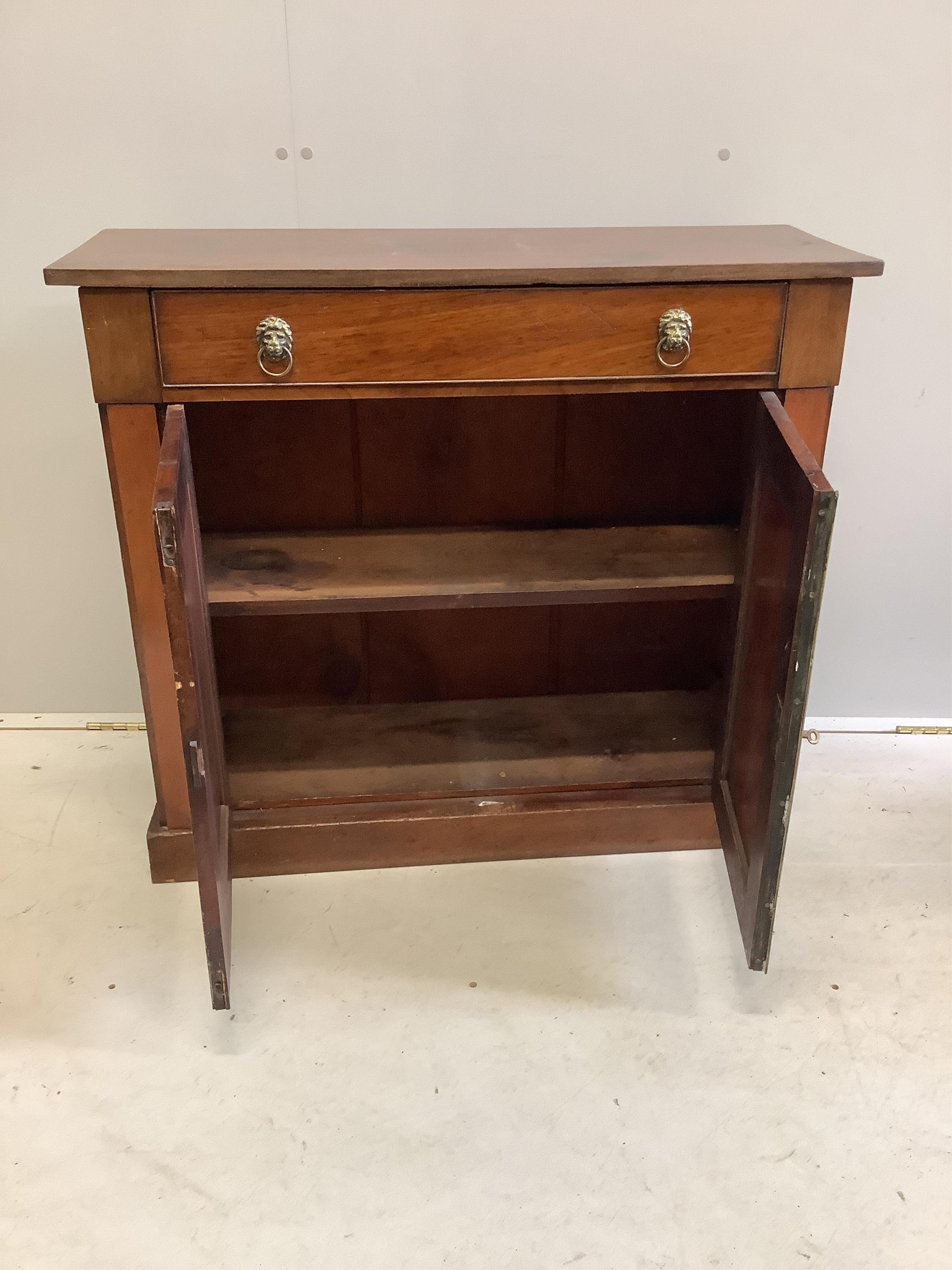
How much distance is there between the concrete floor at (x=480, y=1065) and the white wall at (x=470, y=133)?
0.85 meters

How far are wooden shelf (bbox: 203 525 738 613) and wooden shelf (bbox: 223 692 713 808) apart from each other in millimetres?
321

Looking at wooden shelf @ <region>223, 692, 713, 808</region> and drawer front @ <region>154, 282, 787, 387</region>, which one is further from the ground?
drawer front @ <region>154, 282, 787, 387</region>

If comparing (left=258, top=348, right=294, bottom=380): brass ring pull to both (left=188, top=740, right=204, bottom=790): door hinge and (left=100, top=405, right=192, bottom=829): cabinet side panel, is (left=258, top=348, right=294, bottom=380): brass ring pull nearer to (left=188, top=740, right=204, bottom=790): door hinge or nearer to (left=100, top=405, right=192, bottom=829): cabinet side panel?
(left=100, top=405, right=192, bottom=829): cabinet side panel

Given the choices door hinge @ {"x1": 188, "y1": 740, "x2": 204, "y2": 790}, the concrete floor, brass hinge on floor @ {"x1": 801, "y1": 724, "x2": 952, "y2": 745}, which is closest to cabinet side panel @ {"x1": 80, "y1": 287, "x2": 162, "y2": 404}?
door hinge @ {"x1": 188, "y1": 740, "x2": 204, "y2": 790}

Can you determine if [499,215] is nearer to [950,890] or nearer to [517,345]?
[517,345]

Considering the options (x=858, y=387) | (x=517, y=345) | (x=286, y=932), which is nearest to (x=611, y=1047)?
(x=286, y=932)

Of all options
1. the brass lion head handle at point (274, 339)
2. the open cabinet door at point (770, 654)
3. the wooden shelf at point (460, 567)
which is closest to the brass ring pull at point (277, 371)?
the brass lion head handle at point (274, 339)

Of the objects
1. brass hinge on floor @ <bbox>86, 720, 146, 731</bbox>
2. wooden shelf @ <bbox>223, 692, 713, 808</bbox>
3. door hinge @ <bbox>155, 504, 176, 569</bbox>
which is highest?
door hinge @ <bbox>155, 504, 176, 569</bbox>

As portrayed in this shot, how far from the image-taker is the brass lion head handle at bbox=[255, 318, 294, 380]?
1190 mm

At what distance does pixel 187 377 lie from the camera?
4.03 ft

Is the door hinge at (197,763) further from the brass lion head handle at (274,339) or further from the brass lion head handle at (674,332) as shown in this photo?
the brass lion head handle at (674,332)

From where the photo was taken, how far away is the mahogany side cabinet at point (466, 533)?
1191 mm


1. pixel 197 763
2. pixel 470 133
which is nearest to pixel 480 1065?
pixel 197 763

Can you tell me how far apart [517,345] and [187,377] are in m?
0.43
